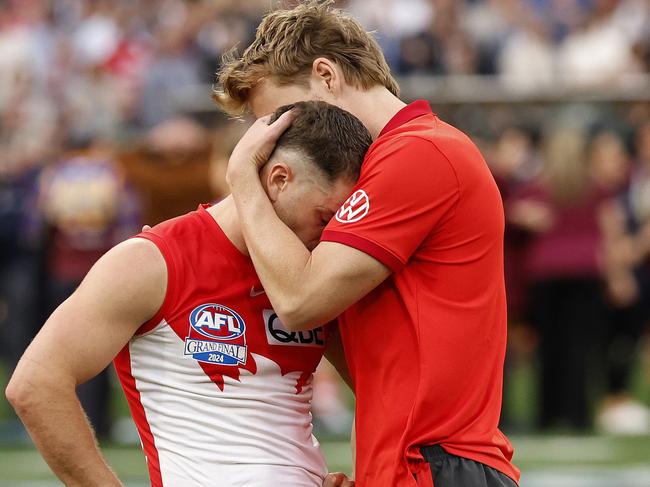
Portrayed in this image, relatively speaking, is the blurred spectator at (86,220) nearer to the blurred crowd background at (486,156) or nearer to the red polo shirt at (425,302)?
the blurred crowd background at (486,156)

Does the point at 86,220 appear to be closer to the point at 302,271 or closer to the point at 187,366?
the point at 187,366

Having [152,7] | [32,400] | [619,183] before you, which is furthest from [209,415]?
[152,7]

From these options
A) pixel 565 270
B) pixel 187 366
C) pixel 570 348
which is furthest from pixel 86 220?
pixel 187 366

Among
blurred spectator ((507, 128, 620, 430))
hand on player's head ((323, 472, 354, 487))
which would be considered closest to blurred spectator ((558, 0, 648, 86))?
blurred spectator ((507, 128, 620, 430))

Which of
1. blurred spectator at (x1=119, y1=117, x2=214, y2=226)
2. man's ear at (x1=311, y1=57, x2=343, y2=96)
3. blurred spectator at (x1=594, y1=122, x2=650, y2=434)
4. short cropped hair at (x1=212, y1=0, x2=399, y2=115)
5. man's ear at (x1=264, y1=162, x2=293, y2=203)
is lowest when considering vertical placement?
man's ear at (x1=264, y1=162, x2=293, y2=203)

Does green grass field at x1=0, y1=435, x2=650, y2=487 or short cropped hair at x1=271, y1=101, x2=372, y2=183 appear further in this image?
green grass field at x1=0, y1=435, x2=650, y2=487

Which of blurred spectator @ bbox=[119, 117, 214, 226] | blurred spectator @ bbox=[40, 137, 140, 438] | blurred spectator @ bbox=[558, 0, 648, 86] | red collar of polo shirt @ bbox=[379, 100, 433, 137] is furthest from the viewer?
blurred spectator @ bbox=[558, 0, 648, 86]

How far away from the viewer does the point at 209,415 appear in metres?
3.51

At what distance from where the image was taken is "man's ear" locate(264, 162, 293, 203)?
3.47 metres

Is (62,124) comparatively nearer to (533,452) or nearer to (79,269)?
(79,269)

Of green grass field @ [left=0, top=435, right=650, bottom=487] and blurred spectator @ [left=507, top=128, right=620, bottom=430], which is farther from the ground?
blurred spectator @ [left=507, top=128, right=620, bottom=430]

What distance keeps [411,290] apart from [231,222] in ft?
1.78

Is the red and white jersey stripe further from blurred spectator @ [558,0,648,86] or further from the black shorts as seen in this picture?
blurred spectator @ [558,0,648,86]

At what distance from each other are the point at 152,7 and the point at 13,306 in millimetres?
6070
